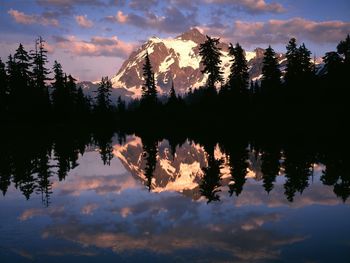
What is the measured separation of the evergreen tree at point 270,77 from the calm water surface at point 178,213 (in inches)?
1536

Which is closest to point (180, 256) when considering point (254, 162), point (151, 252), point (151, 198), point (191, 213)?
point (151, 252)

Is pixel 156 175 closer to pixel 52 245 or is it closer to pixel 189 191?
pixel 189 191

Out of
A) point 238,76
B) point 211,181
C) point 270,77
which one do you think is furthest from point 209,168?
point 270,77

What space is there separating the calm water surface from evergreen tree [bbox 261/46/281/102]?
39.0m

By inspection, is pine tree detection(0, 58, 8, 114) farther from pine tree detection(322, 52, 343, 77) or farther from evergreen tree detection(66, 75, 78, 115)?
pine tree detection(322, 52, 343, 77)

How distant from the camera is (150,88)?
85562 mm

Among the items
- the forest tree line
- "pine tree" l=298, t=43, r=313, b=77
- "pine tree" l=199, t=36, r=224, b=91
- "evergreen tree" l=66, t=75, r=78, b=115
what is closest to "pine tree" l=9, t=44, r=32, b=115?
the forest tree line

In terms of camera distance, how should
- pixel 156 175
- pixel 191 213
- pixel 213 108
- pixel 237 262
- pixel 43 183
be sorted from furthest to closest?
pixel 213 108 < pixel 156 175 < pixel 43 183 < pixel 191 213 < pixel 237 262

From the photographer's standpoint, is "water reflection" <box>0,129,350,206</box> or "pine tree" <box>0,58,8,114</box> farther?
"pine tree" <box>0,58,8,114</box>

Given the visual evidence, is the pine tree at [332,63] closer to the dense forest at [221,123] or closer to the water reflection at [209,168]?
the dense forest at [221,123]

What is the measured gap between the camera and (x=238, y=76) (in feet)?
231

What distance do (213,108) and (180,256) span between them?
57.8 metres

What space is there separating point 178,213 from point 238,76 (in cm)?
5807

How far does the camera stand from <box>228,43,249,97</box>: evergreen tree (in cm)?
6621
